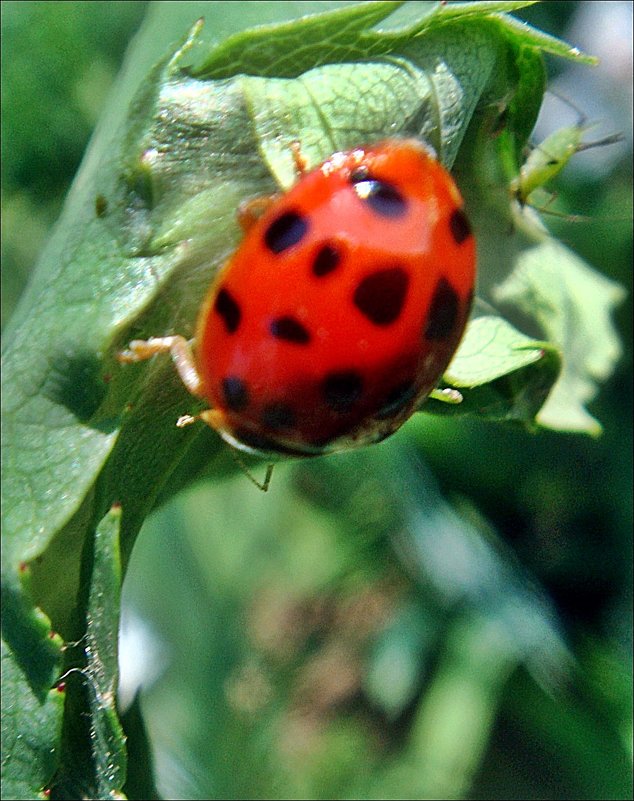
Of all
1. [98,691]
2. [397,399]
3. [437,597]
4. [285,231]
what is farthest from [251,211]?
[437,597]

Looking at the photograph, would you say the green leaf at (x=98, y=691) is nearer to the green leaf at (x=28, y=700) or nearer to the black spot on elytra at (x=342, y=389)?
the green leaf at (x=28, y=700)

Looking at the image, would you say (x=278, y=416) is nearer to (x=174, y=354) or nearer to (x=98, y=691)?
(x=174, y=354)

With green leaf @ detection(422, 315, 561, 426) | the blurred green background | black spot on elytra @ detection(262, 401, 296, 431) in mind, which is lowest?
the blurred green background

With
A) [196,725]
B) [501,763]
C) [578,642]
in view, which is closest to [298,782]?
[196,725]

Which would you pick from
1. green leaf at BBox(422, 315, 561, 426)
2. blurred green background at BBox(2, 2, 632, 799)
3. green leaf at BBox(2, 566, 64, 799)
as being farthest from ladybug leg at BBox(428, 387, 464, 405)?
blurred green background at BBox(2, 2, 632, 799)

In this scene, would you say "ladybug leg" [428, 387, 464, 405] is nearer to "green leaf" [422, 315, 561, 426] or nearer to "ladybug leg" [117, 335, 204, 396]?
"green leaf" [422, 315, 561, 426]

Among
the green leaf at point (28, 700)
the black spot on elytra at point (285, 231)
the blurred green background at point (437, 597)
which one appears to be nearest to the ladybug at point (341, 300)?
the black spot on elytra at point (285, 231)

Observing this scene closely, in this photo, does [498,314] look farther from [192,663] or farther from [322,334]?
[192,663]
